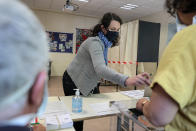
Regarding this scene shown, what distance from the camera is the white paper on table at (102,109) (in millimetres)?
1211

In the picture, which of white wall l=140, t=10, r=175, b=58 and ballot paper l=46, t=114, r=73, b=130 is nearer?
ballot paper l=46, t=114, r=73, b=130

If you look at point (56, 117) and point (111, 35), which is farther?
point (111, 35)

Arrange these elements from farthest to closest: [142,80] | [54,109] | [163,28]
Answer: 1. [163,28]
2. [54,109]
3. [142,80]

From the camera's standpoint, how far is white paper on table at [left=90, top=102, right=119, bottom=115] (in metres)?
1.21

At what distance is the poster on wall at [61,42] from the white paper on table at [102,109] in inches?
209

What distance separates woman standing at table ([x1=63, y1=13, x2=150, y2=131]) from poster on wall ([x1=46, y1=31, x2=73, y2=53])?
16.2 ft

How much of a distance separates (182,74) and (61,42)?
20.5 feet

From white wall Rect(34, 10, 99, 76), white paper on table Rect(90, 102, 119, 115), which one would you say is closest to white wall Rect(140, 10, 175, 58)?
white wall Rect(34, 10, 99, 76)

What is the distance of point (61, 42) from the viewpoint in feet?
20.9

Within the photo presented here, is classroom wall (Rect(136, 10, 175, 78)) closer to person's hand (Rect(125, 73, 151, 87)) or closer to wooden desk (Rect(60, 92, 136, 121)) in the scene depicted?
wooden desk (Rect(60, 92, 136, 121))

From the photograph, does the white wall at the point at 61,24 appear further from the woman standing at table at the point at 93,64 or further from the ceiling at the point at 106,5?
the woman standing at table at the point at 93,64

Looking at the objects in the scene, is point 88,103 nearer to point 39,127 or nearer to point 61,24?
point 39,127

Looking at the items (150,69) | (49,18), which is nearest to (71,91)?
(150,69)

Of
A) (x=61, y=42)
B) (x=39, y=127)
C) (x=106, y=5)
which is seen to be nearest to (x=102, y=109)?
(x=39, y=127)
